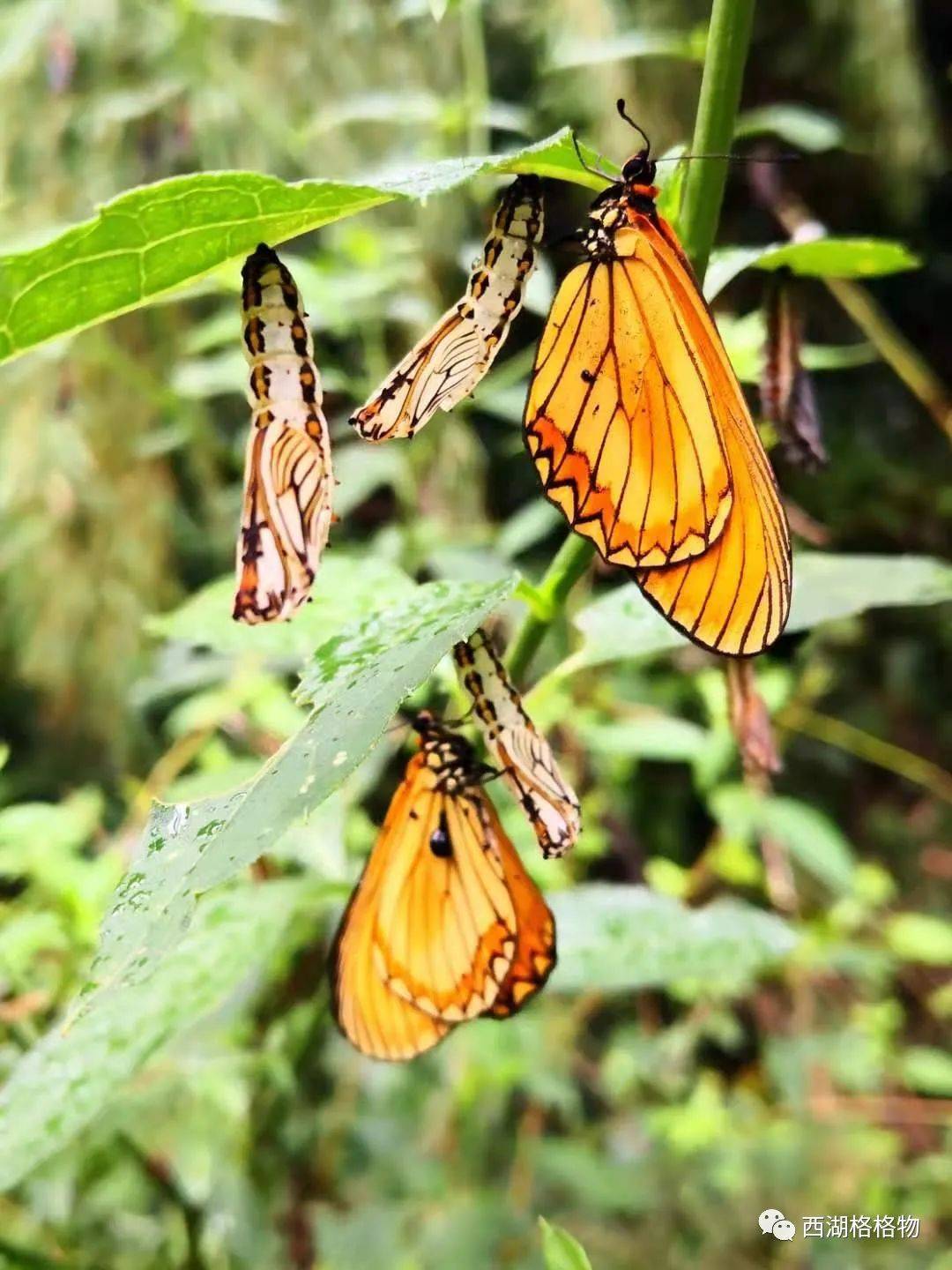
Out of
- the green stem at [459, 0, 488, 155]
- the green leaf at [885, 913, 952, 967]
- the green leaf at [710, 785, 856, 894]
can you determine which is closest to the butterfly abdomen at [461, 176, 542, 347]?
the green stem at [459, 0, 488, 155]

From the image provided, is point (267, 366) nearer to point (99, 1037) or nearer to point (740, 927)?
point (99, 1037)

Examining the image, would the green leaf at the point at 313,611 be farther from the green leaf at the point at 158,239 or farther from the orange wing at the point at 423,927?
the green leaf at the point at 158,239

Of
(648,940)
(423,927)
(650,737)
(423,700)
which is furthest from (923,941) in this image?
(423,927)

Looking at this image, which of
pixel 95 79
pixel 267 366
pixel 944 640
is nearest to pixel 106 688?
pixel 95 79

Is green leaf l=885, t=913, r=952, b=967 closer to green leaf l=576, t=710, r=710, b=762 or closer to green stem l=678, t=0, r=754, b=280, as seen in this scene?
green leaf l=576, t=710, r=710, b=762

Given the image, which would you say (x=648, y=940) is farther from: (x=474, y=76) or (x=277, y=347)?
(x=474, y=76)

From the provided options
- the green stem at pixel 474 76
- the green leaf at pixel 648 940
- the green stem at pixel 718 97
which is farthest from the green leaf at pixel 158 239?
the green stem at pixel 474 76
